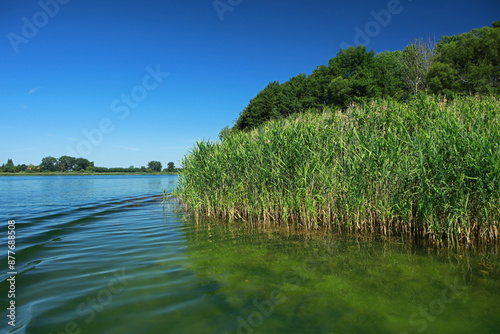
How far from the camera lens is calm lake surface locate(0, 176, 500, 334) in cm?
343

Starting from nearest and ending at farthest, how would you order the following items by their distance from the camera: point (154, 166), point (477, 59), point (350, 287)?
point (350, 287) < point (477, 59) < point (154, 166)

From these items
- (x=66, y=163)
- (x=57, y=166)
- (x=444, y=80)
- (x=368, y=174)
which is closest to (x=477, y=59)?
(x=444, y=80)

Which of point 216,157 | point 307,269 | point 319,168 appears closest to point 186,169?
point 216,157

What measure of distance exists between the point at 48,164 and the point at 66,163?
10.3m

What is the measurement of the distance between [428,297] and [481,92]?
35.0 meters

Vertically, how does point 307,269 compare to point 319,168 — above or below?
below

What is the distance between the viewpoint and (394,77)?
143ft

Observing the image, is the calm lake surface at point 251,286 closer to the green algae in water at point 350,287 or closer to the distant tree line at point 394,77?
the green algae in water at point 350,287

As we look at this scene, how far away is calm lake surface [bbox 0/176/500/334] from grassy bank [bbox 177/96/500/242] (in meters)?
0.89

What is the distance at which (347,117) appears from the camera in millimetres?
10273

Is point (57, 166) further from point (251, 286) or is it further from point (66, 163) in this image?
point (251, 286)

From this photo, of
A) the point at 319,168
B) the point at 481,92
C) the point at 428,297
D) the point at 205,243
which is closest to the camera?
the point at 428,297

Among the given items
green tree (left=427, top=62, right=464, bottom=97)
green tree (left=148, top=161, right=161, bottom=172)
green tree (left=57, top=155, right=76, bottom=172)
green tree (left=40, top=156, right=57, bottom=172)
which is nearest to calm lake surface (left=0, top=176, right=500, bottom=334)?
green tree (left=427, top=62, right=464, bottom=97)

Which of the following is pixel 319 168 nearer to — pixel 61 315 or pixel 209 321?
pixel 209 321
